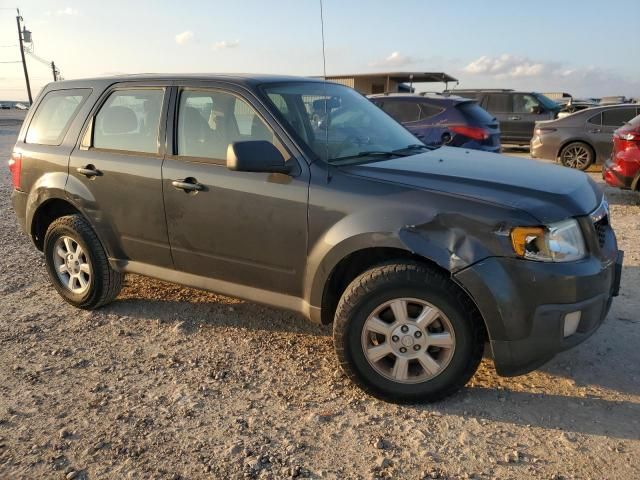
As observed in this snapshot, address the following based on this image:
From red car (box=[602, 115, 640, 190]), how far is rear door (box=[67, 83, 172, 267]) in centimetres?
652

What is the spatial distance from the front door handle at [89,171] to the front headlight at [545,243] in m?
2.97

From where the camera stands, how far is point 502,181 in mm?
2939

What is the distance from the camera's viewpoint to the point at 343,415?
2959 millimetres

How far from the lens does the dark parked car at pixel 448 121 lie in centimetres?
870

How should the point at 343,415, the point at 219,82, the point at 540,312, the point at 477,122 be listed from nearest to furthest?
1. the point at 540,312
2. the point at 343,415
3. the point at 219,82
4. the point at 477,122

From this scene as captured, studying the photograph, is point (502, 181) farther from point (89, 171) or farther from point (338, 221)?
point (89, 171)

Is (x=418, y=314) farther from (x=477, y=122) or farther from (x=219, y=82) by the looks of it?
(x=477, y=122)

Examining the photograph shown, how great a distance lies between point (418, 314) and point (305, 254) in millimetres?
738

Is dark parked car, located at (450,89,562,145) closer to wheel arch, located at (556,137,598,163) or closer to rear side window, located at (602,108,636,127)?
wheel arch, located at (556,137,598,163)

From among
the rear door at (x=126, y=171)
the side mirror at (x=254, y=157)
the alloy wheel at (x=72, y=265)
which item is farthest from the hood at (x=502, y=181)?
the alloy wheel at (x=72, y=265)

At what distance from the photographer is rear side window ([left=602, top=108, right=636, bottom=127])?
1046cm

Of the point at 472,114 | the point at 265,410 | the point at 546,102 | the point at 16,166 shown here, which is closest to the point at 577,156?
the point at 472,114

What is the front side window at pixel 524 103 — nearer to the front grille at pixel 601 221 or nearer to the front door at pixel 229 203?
the front grille at pixel 601 221

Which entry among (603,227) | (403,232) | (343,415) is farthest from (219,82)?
(603,227)
